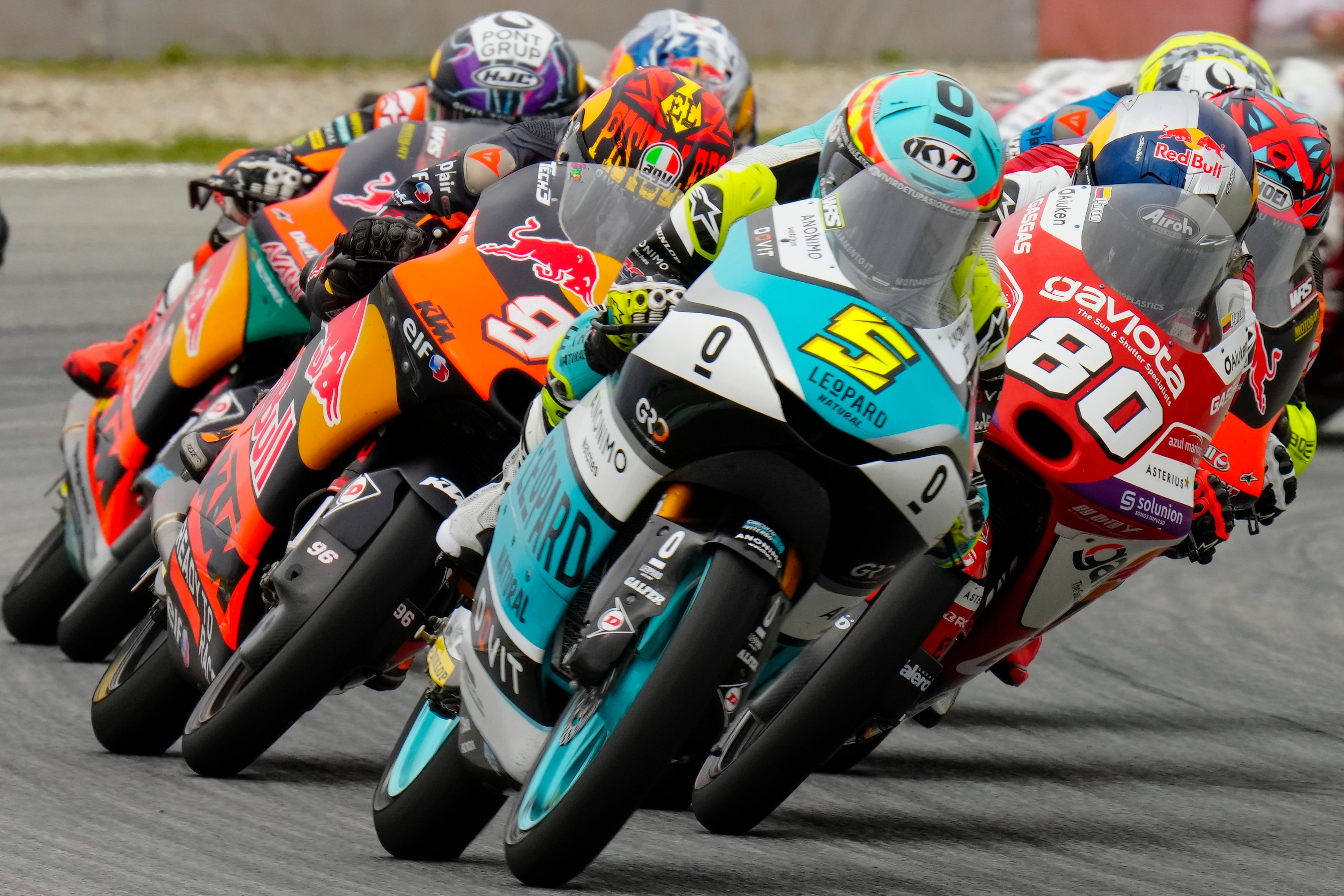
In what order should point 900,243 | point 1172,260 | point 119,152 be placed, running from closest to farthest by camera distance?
point 900,243 → point 1172,260 → point 119,152

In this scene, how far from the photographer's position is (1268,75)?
6.68m

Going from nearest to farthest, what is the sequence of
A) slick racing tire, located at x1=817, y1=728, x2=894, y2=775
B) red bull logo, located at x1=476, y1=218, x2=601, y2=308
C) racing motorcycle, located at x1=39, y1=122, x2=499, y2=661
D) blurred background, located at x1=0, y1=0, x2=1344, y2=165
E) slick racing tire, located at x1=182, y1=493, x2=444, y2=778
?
slick racing tire, located at x1=182, y1=493, x2=444, y2=778 → red bull logo, located at x1=476, y1=218, x2=601, y2=308 → slick racing tire, located at x1=817, y1=728, x2=894, y2=775 → racing motorcycle, located at x1=39, y1=122, x2=499, y2=661 → blurred background, located at x1=0, y1=0, x2=1344, y2=165

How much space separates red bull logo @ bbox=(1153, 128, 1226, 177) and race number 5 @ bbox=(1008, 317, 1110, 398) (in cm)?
48

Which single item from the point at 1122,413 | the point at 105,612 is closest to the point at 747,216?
the point at 1122,413

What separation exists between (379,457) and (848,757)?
161 centimetres

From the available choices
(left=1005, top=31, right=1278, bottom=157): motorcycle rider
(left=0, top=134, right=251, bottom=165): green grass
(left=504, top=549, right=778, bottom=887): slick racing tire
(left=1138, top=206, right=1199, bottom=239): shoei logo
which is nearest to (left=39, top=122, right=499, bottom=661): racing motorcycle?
(left=1005, top=31, right=1278, bottom=157): motorcycle rider

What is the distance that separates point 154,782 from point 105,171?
12.6 meters

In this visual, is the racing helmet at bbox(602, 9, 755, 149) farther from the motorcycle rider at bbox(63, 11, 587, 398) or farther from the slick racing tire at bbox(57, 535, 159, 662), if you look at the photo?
the slick racing tire at bbox(57, 535, 159, 662)

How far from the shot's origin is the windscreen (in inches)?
190

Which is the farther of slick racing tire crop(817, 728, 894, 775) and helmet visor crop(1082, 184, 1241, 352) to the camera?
slick racing tire crop(817, 728, 894, 775)

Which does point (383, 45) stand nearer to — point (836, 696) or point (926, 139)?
point (836, 696)

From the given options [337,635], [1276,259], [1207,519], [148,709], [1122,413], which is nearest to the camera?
[337,635]

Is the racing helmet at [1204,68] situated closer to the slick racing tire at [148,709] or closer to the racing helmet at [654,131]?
the racing helmet at [654,131]

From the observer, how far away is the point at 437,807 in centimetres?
439
